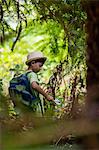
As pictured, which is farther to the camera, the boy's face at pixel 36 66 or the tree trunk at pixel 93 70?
the boy's face at pixel 36 66

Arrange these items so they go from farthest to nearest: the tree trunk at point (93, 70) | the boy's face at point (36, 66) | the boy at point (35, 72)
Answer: the boy's face at point (36, 66)
the boy at point (35, 72)
the tree trunk at point (93, 70)

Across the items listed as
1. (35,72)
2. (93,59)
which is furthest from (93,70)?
(35,72)

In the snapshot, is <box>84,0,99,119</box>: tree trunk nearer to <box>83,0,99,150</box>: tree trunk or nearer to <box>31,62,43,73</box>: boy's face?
<box>83,0,99,150</box>: tree trunk

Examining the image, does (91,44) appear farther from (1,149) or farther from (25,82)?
(25,82)

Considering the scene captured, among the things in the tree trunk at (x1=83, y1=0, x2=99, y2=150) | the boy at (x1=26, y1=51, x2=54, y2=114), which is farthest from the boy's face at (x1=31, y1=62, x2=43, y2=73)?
the tree trunk at (x1=83, y1=0, x2=99, y2=150)

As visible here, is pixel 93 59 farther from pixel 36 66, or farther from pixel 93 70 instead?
pixel 36 66

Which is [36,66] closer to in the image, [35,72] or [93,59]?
[35,72]

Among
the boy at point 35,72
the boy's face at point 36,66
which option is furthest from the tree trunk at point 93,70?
the boy's face at point 36,66

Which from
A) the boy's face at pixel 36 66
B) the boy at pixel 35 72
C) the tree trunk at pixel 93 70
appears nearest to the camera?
the tree trunk at pixel 93 70

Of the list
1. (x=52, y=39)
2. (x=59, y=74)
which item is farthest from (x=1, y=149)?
(x=52, y=39)

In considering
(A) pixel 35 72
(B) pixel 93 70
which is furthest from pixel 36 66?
(B) pixel 93 70

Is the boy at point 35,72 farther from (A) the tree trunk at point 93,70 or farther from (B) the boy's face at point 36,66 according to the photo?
(A) the tree trunk at point 93,70

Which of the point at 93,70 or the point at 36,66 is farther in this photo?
the point at 36,66

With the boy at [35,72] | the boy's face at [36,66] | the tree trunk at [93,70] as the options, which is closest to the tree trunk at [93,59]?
the tree trunk at [93,70]
